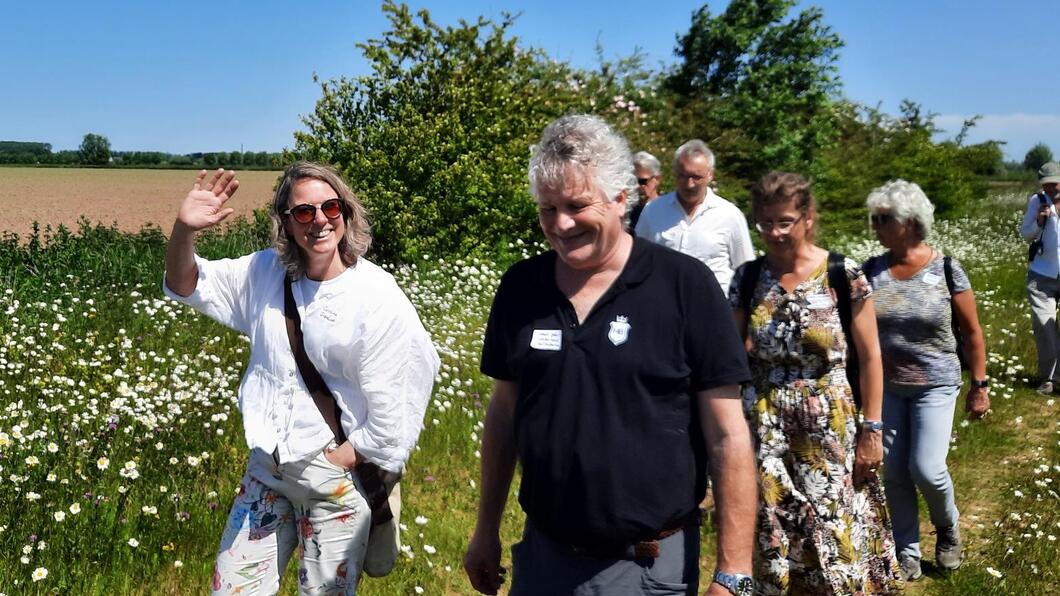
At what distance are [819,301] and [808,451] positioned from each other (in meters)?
0.62

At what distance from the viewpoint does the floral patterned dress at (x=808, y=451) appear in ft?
12.1

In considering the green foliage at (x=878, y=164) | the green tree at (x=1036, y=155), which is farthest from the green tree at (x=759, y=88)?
the green tree at (x=1036, y=155)

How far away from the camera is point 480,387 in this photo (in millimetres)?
7535

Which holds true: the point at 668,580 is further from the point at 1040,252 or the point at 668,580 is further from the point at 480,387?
the point at 1040,252

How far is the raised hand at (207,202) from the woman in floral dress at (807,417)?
2113 millimetres

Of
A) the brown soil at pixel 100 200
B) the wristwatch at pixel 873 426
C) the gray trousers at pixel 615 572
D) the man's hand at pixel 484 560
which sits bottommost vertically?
the brown soil at pixel 100 200

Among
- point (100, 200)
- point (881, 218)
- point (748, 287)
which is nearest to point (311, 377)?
point (748, 287)

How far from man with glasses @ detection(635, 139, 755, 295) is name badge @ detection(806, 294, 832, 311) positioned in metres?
1.84

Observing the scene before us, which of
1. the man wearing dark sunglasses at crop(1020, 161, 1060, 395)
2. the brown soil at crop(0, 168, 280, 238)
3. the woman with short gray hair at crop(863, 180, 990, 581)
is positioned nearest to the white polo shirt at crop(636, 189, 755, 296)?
the woman with short gray hair at crop(863, 180, 990, 581)

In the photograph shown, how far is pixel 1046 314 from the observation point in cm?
891

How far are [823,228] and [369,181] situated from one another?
10203mm

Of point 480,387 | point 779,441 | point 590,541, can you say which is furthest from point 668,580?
point 480,387

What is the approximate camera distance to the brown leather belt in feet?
7.48

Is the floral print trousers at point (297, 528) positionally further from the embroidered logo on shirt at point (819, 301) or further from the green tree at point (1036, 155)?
the green tree at point (1036, 155)
